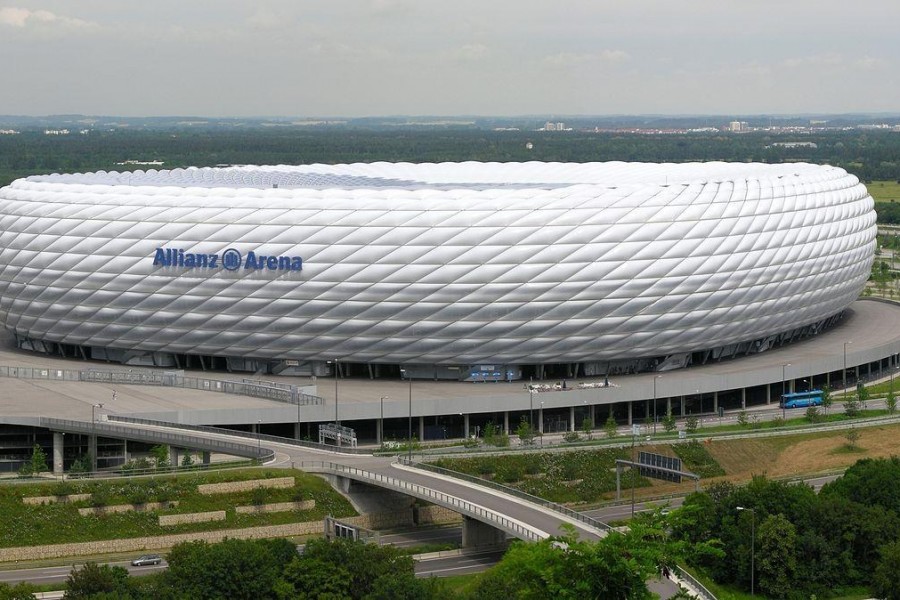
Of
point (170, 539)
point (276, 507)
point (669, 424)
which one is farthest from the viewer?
point (669, 424)

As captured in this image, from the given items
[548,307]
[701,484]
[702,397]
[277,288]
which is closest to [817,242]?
[702,397]

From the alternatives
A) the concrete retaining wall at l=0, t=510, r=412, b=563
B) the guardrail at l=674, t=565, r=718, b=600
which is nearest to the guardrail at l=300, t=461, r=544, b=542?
the concrete retaining wall at l=0, t=510, r=412, b=563

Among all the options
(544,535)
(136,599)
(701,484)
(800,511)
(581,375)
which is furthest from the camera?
(581,375)

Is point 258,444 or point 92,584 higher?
point 92,584

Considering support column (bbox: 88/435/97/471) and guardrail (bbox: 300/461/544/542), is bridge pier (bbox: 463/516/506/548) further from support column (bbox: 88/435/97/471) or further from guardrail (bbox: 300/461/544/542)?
support column (bbox: 88/435/97/471)

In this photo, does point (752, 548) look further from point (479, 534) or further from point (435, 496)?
point (435, 496)

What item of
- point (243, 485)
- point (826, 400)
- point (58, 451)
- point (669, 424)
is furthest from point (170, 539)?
point (826, 400)

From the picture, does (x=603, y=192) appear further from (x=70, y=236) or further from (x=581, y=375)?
(x=70, y=236)
